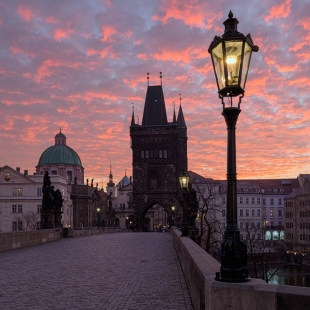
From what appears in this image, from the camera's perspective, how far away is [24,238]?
1019 inches

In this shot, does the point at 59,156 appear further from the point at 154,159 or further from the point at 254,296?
the point at 254,296

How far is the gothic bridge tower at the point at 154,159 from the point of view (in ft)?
328

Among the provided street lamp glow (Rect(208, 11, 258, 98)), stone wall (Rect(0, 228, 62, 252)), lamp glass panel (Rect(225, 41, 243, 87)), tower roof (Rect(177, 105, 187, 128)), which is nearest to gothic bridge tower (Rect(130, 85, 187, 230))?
tower roof (Rect(177, 105, 187, 128))

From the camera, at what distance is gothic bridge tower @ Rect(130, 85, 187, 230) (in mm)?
99938

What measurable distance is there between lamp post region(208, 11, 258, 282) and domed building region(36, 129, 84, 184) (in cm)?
11994

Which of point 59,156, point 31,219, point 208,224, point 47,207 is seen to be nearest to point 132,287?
point 47,207

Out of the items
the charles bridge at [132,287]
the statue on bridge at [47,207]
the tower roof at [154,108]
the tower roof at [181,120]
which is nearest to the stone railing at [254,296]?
the charles bridge at [132,287]

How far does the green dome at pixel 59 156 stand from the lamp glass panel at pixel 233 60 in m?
122

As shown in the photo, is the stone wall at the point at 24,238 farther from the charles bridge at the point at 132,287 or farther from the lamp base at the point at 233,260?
the lamp base at the point at 233,260

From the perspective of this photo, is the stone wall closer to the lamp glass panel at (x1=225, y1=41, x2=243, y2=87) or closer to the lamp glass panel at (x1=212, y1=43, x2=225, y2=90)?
the lamp glass panel at (x1=212, y1=43, x2=225, y2=90)

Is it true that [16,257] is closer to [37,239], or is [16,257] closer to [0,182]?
[37,239]

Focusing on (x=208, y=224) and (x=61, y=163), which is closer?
(x=208, y=224)

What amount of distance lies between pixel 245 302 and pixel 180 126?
366 ft

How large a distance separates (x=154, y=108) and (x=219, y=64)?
10237 centimetres
